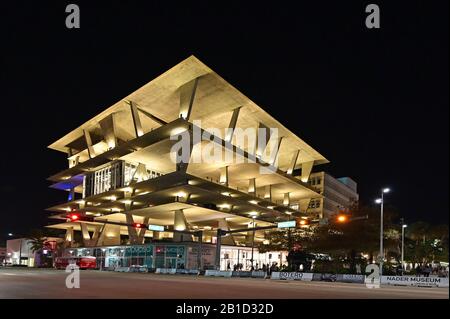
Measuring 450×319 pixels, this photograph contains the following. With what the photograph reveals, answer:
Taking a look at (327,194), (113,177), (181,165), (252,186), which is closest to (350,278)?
(181,165)

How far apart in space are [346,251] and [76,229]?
65798 millimetres

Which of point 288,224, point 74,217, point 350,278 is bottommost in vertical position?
point 350,278

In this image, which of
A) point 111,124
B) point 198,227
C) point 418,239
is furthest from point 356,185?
point 111,124

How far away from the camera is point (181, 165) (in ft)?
207

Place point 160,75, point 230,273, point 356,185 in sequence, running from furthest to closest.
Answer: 1. point 356,185
2. point 160,75
3. point 230,273

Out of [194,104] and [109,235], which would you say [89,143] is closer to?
[109,235]

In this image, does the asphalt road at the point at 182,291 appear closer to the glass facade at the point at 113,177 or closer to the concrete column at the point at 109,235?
the glass facade at the point at 113,177

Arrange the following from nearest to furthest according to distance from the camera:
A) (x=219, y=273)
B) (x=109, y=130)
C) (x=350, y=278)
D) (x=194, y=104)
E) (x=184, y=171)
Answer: (x=350, y=278)
(x=219, y=273)
(x=184, y=171)
(x=194, y=104)
(x=109, y=130)

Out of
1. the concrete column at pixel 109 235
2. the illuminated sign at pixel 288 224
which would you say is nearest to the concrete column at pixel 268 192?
the concrete column at pixel 109 235

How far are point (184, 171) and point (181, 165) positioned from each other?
1.15 m

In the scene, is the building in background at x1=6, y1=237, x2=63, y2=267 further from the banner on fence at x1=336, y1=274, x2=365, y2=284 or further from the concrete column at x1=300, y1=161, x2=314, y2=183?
the banner on fence at x1=336, y1=274, x2=365, y2=284

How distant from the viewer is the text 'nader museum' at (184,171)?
205ft

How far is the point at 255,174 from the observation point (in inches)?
3012
